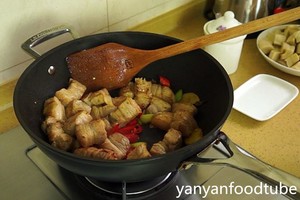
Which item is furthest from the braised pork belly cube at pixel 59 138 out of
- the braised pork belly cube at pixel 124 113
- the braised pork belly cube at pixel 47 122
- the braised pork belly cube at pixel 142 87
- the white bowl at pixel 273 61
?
the white bowl at pixel 273 61

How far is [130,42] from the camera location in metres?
0.94

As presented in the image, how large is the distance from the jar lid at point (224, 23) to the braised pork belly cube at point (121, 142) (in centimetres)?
44

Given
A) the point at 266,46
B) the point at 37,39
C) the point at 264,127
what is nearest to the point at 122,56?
the point at 37,39

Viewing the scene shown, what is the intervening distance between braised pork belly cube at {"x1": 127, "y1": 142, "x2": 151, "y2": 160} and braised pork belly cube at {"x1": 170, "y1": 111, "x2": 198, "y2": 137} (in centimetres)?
11

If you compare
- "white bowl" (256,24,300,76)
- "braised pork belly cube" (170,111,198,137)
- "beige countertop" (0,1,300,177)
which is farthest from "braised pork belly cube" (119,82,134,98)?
"white bowl" (256,24,300,76)

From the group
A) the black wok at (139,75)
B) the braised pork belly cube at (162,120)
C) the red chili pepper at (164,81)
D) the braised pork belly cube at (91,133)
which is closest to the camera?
the black wok at (139,75)

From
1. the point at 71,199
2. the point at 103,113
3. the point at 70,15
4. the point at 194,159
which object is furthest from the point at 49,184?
the point at 70,15

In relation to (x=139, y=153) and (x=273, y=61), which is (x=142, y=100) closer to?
(x=139, y=153)

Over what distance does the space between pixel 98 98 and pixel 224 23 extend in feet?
1.37

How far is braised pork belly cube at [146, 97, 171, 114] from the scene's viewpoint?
900 mm

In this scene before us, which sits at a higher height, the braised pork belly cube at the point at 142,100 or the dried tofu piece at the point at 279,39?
the braised pork belly cube at the point at 142,100

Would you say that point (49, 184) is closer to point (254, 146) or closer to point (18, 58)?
point (18, 58)

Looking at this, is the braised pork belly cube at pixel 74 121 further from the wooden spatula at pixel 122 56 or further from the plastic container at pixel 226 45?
the plastic container at pixel 226 45

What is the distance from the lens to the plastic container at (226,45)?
41.6 inches
